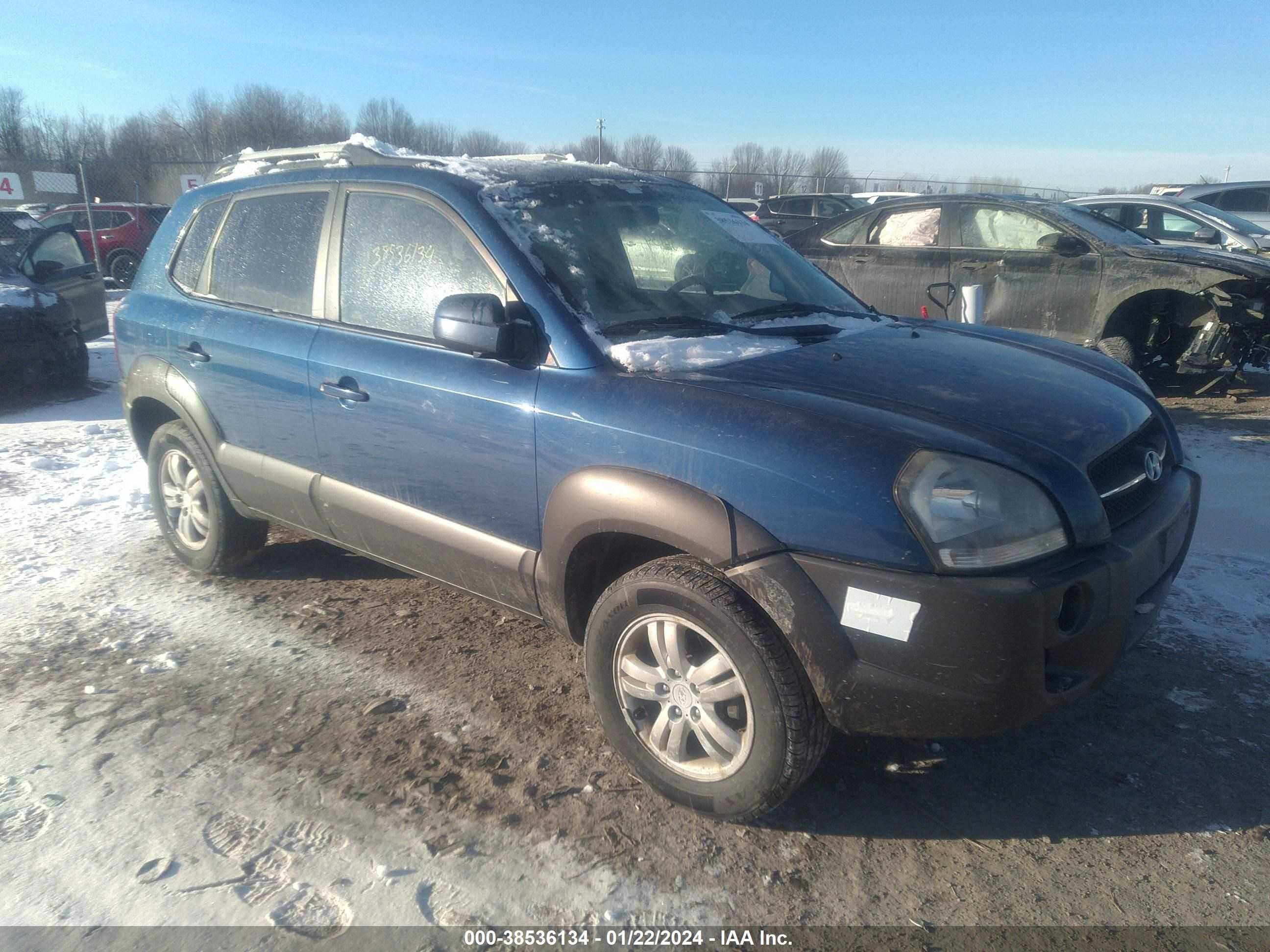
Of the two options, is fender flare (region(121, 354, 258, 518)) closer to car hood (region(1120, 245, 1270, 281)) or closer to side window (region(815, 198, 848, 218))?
car hood (region(1120, 245, 1270, 281))

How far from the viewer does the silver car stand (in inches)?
401

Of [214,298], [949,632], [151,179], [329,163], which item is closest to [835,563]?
[949,632]

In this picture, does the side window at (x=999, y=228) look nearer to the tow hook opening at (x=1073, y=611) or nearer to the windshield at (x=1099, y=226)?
the windshield at (x=1099, y=226)

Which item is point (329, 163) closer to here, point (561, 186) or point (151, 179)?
point (561, 186)

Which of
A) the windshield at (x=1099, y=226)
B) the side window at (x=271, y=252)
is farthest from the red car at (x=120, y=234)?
the windshield at (x=1099, y=226)

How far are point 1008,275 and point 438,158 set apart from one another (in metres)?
5.85

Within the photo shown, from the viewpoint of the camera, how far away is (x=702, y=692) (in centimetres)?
254

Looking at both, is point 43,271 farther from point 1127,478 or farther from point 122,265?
point 122,265

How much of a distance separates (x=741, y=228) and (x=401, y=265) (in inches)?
59.3

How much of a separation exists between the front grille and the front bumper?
0.14m

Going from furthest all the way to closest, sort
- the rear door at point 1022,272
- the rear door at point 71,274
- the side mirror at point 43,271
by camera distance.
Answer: the rear door at point 71,274
the side mirror at point 43,271
the rear door at point 1022,272

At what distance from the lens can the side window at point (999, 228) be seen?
7945 mm

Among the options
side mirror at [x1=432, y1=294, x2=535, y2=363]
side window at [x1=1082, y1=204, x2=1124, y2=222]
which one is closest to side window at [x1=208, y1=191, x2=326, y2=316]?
side mirror at [x1=432, y1=294, x2=535, y2=363]

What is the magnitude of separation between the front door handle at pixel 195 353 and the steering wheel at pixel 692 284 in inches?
80.6
